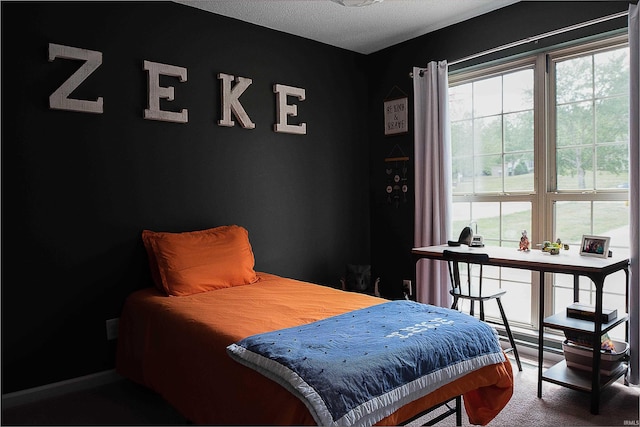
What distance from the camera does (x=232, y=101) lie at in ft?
11.5

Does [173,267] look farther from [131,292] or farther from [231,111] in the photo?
[231,111]

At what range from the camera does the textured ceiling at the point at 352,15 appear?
10.9 feet

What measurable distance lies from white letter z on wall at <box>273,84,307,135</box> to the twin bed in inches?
49.9

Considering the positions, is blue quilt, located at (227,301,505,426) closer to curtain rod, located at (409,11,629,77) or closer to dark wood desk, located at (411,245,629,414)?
dark wood desk, located at (411,245,629,414)

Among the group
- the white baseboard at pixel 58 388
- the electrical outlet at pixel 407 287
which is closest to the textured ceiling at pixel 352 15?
the electrical outlet at pixel 407 287

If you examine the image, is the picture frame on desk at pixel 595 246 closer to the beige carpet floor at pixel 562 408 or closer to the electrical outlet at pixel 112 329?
the beige carpet floor at pixel 562 408

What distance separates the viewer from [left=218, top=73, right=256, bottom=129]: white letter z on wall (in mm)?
3447

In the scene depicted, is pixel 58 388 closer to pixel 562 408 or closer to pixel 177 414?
pixel 177 414

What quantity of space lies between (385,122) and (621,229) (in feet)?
6.91

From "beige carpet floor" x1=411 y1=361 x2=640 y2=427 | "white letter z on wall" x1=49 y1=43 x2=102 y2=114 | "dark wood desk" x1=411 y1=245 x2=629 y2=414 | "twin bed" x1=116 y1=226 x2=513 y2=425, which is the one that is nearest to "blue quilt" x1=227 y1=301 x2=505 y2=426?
"twin bed" x1=116 y1=226 x2=513 y2=425

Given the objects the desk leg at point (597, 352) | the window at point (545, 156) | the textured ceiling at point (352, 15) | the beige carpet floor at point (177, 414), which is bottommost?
the beige carpet floor at point (177, 414)

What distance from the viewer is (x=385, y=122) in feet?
14.0

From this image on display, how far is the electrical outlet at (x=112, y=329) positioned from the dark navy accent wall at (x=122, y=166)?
41 mm

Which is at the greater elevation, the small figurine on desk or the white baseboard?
the small figurine on desk
